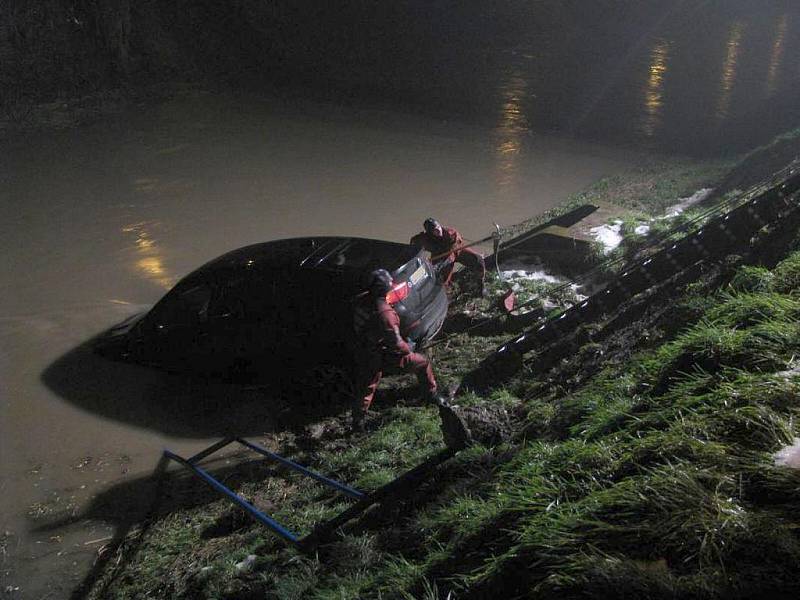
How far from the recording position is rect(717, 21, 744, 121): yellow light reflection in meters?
20.4

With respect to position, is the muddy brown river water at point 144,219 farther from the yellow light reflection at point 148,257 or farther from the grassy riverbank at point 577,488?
the grassy riverbank at point 577,488

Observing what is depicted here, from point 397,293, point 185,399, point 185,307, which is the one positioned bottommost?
point 185,399

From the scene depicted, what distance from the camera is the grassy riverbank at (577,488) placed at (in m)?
2.48

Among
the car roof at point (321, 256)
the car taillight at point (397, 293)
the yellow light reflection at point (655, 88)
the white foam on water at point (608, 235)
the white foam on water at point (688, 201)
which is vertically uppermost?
the car roof at point (321, 256)

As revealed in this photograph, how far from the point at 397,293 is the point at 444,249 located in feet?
6.41

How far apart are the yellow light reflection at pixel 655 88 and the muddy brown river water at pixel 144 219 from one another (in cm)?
351

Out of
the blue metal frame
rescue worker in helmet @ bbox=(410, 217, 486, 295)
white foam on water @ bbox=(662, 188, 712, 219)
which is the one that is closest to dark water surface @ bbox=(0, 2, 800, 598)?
the blue metal frame

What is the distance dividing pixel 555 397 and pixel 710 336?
135cm

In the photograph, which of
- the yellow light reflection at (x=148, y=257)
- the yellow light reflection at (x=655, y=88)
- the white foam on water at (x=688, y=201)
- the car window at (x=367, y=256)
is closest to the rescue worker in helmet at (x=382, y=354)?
the car window at (x=367, y=256)

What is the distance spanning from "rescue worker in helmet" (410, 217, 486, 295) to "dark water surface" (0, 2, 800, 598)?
8.86ft

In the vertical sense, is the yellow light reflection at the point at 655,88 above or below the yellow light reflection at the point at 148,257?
below

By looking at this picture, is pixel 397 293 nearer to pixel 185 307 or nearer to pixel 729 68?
pixel 185 307

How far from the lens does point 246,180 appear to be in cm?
1445

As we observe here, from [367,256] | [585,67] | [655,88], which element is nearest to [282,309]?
[367,256]
